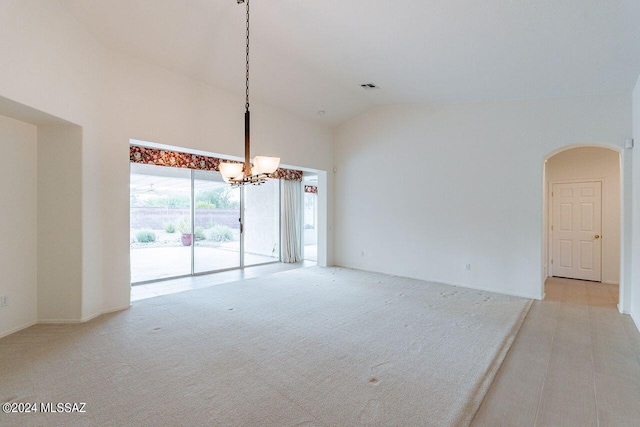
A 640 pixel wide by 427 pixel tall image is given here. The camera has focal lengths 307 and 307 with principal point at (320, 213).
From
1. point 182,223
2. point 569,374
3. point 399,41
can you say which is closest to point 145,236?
point 182,223

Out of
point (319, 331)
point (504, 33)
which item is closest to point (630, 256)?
point (504, 33)

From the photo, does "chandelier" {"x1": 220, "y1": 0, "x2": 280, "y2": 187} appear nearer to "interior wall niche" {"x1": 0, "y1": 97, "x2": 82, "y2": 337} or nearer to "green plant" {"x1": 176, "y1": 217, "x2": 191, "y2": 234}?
"interior wall niche" {"x1": 0, "y1": 97, "x2": 82, "y2": 337}

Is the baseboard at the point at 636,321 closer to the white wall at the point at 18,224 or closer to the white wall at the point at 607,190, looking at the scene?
the white wall at the point at 607,190

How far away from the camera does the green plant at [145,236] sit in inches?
255

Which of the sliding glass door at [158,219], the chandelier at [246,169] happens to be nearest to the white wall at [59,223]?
the chandelier at [246,169]

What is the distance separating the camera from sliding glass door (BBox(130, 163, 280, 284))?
6.36 meters

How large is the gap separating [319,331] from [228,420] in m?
1.64

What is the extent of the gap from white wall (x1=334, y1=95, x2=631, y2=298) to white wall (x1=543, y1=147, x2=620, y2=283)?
2.10m

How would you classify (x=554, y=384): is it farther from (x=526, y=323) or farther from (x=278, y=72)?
(x=278, y=72)

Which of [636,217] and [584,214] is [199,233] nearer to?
[636,217]

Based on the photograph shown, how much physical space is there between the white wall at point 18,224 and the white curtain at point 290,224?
530 centimetres

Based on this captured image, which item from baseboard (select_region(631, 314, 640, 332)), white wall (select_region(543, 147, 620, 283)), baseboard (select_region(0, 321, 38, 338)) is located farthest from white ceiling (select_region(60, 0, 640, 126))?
baseboard (select_region(0, 321, 38, 338))

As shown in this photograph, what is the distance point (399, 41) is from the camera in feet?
12.8

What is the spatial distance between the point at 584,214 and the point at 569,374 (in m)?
5.00
